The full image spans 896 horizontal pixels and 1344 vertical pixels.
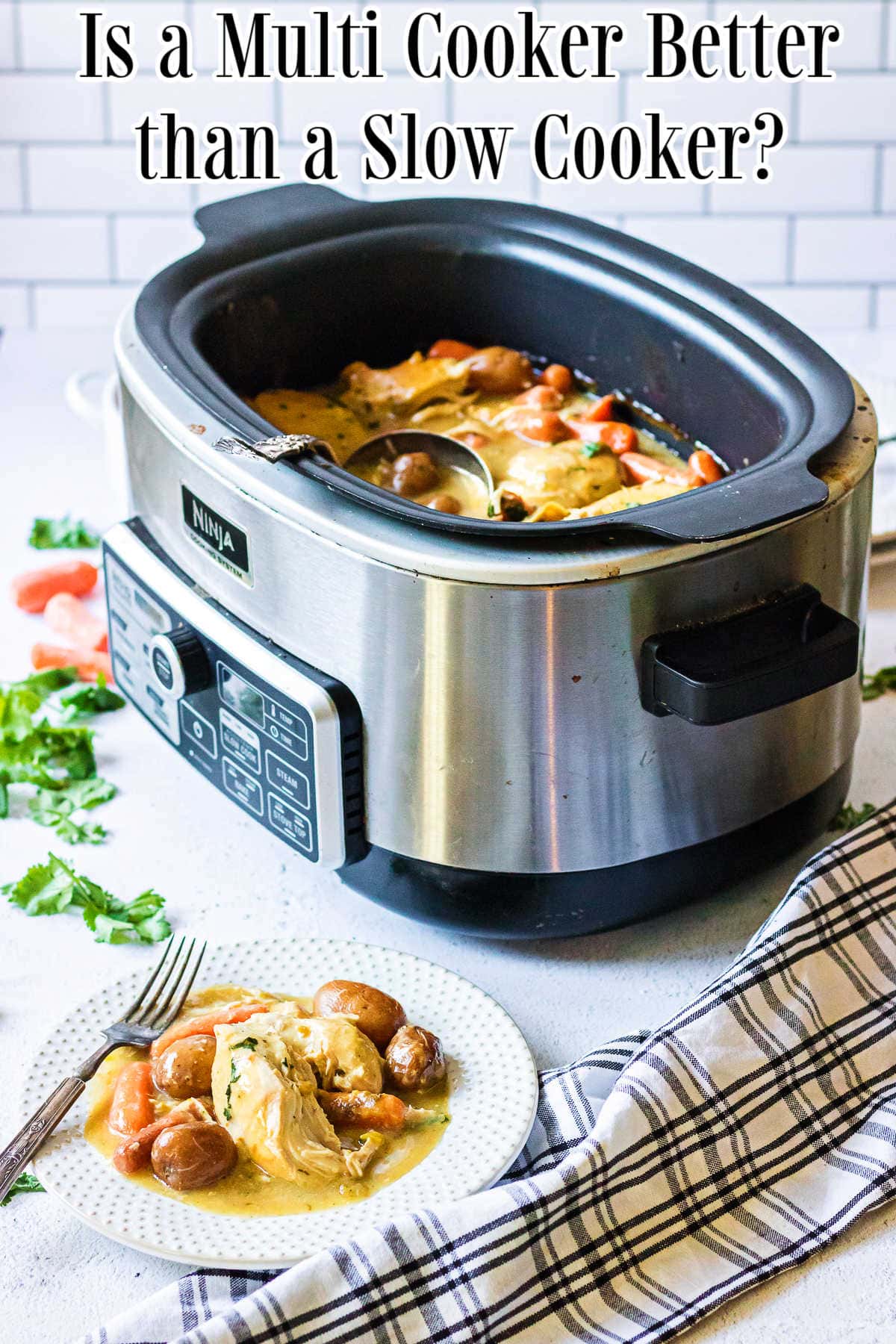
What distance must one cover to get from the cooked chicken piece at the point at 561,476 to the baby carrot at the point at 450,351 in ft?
0.56

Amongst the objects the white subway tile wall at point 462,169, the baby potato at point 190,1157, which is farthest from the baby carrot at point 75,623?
the white subway tile wall at point 462,169

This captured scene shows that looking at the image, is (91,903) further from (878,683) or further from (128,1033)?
(878,683)

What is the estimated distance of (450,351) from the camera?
1340 mm

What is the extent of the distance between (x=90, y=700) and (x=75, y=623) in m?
0.11

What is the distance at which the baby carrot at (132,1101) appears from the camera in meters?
0.84

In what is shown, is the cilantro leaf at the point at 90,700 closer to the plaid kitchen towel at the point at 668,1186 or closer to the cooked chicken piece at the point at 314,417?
the cooked chicken piece at the point at 314,417

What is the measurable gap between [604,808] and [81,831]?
0.39 meters

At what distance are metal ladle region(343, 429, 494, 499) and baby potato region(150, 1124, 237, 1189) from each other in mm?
544

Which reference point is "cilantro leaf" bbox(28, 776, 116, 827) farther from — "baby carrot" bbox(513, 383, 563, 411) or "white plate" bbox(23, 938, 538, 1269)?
"baby carrot" bbox(513, 383, 563, 411)

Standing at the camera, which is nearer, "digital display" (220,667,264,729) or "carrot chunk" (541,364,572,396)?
"digital display" (220,667,264,729)

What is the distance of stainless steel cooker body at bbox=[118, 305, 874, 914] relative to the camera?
883 millimetres

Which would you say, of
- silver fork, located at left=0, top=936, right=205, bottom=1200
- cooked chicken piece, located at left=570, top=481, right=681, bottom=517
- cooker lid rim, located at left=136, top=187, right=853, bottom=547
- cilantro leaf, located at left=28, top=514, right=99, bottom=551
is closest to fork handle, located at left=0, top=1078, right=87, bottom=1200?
silver fork, located at left=0, top=936, right=205, bottom=1200

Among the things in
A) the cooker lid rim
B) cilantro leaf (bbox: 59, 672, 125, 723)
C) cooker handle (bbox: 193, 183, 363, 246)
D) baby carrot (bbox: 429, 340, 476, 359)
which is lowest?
cilantro leaf (bbox: 59, 672, 125, 723)

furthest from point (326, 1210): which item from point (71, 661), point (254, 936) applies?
point (71, 661)
